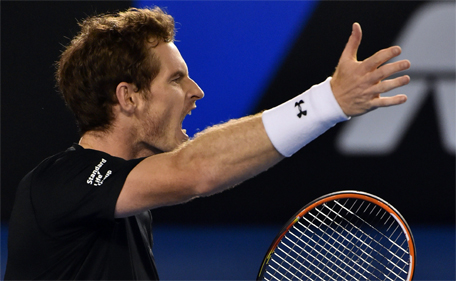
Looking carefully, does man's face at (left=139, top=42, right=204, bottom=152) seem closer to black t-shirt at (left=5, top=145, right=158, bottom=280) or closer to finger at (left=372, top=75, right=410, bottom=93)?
black t-shirt at (left=5, top=145, right=158, bottom=280)

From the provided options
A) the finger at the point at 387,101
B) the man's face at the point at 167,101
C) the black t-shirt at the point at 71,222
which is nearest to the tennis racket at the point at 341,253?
the man's face at the point at 167,101

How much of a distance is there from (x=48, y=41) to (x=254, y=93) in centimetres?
225

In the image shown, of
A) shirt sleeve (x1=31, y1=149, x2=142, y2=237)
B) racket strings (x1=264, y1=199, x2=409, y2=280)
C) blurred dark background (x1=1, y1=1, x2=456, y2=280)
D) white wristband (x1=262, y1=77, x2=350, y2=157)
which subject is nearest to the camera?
white wristband (x1=262, y1=77, x2=350, y2=157)

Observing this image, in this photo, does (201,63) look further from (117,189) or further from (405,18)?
(117,189)

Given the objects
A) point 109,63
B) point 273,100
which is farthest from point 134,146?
point 273,100

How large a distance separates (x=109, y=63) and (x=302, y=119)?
0.84 m

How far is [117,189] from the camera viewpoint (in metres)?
1.58

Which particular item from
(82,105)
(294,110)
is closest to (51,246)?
(82,105)

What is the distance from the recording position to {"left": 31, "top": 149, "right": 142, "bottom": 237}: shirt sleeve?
62.7 inches

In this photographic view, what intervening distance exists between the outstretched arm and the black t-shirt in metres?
0.09

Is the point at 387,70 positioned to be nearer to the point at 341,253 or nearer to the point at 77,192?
the point at 77,192

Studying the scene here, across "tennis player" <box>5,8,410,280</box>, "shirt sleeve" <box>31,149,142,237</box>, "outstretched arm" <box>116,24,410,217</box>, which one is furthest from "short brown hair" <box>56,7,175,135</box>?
"outstretched arm" <box>116,24,410,217</box>

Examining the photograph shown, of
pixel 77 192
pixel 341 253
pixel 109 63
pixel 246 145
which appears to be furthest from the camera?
pixel 341 253

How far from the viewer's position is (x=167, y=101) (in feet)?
6.57
